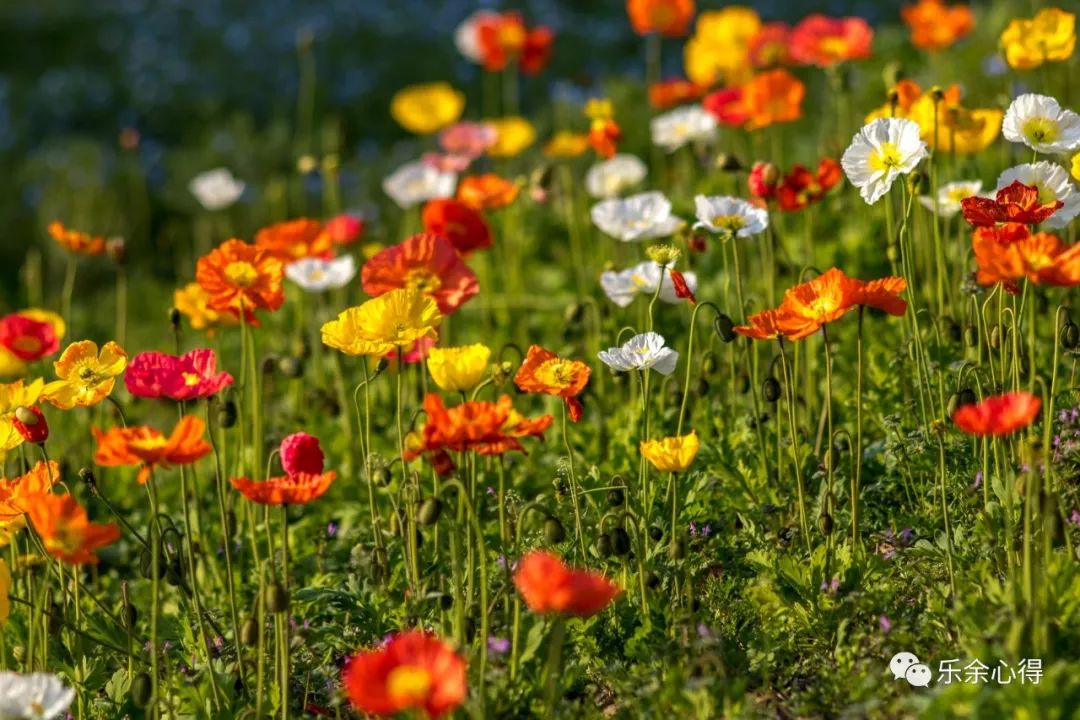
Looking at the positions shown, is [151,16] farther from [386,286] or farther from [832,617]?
[832,617]

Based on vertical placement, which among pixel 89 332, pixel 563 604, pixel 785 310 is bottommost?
pixel 89 332

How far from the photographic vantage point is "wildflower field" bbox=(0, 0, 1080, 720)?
210cm

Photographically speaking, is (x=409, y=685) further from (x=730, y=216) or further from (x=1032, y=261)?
(x=730, y=216)

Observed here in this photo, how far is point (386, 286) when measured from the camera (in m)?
2.77

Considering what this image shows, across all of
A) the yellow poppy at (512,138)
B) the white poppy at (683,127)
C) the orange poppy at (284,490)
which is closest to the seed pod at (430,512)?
the orange poppy at (284,490)

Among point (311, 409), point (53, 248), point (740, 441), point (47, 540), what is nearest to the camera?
point (47, 540)

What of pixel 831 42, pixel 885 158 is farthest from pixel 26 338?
pixel 831 42

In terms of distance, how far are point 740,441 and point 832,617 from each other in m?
0.64

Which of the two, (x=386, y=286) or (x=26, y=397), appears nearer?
(x=26, y=397)

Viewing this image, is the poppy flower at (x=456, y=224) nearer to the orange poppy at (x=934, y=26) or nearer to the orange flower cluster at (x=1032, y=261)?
the orange flower cluster at (x=1032, y=261)

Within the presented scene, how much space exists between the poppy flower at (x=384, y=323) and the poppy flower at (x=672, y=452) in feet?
1.38

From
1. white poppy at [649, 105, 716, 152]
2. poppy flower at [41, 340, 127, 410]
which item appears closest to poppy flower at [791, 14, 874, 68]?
white poppy at [649, 105, 716, 152]

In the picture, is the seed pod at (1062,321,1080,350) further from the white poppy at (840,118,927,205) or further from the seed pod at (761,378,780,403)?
the seed pod at (761,378,780,403)

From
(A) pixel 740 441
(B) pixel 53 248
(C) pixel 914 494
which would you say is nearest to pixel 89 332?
(B) pixel 53 248
